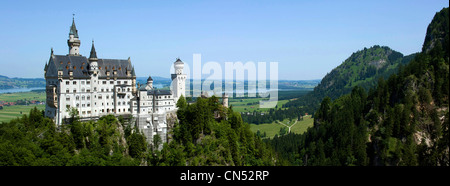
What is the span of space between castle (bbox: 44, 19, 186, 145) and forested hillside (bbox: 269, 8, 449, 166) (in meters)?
43.5

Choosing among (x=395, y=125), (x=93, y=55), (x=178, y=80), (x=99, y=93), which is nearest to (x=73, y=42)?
(x=93, y=55)

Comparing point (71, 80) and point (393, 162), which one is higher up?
point (71, 80)

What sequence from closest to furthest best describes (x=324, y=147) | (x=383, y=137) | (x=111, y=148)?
(x=111, y=148), (x=383, y=137), (x=324, y=147)

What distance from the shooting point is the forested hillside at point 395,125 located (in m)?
91.1

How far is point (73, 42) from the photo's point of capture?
8750cm

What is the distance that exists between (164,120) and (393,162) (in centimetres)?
5772

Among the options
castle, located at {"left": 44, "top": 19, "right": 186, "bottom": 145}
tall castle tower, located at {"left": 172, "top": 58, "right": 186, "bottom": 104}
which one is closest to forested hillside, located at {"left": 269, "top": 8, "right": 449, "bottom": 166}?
tall castle tower, located at {"left": 172, "top": 58, "right": 186, "bottom": 104}

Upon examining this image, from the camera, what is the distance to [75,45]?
88.1 m

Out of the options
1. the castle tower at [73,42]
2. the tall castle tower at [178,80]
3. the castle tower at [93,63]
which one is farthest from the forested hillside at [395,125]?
the castle tower at [73,42]

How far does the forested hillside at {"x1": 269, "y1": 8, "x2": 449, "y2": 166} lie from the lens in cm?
9112

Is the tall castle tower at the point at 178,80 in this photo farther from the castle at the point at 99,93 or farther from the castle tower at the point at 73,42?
the castle tower at the point at 73,42

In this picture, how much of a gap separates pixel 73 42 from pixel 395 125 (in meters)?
85.1
